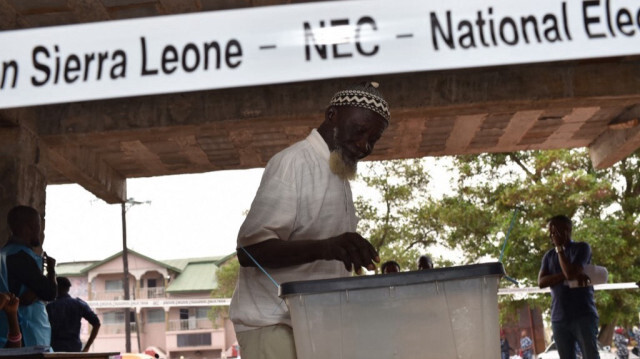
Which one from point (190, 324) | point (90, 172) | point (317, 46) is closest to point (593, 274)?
point (317, 46)

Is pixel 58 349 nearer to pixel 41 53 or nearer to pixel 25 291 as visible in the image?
pixel 25 291

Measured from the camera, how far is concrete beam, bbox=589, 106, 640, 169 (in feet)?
28.1

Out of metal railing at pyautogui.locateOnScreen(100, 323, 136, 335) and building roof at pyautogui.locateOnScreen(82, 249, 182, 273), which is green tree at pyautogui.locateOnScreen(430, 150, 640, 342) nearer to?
building roof at pyautogui.locateOnScreen(82, 249, 182, 273)

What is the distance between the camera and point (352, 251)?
2307 mm

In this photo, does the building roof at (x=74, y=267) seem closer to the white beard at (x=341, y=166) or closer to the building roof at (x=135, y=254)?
the building roof at (x=135, y=254)

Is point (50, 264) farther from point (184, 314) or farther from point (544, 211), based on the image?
point (184, 314)

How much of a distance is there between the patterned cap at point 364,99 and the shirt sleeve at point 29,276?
3027 millimetres

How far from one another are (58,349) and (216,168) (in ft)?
9.46

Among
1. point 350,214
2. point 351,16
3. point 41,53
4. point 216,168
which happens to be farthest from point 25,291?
point 216,168

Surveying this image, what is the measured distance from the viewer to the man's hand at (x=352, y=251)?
90.2 inches

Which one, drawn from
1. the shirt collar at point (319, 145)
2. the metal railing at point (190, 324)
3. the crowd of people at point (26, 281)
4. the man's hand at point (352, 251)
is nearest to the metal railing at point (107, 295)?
the metal railing at point (190, 324)

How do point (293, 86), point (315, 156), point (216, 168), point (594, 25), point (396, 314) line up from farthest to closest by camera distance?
1. point (216, 168)
2. point (293, 86)
3. point (594, 25)
4. point (315, 156)
5. point (396, 314)

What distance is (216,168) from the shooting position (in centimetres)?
956

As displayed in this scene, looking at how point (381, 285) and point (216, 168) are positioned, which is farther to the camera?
point (216, 168)
